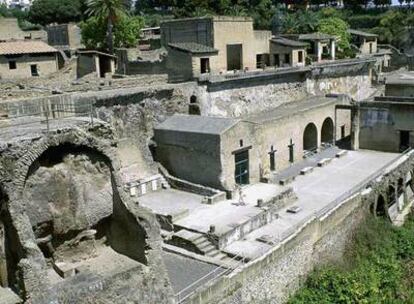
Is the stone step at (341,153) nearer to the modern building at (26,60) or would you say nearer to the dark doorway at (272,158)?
the dark doorway at (272,158)

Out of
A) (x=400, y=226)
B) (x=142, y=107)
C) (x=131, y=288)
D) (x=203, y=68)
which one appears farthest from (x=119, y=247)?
(x=203, y=68)

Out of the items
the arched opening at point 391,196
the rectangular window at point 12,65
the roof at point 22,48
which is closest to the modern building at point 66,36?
the roof at point 22,48

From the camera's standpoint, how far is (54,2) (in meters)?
67.5

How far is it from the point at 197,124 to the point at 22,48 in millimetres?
16109

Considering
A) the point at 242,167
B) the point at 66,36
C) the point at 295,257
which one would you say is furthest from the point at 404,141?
the point at 66,36

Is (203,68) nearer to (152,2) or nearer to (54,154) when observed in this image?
(54,154)

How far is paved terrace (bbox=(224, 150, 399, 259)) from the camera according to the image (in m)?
18.1

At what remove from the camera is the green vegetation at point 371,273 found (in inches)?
693

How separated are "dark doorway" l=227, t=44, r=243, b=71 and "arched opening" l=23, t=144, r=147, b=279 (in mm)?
24339

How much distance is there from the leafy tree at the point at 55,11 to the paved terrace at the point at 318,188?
48249 mm

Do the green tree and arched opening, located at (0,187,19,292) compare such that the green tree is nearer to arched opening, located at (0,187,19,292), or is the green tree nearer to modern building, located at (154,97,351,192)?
modern building, located at (154,97,351,192)

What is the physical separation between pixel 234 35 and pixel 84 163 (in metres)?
24.7

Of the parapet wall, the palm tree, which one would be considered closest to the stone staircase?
the parapet wall

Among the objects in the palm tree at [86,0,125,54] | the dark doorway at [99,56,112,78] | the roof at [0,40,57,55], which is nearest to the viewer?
the roof at [0,40,57,55]
